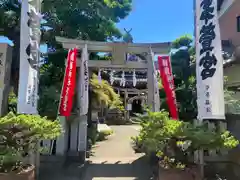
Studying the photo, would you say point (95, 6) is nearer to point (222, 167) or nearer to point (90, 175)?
point (90, 175)

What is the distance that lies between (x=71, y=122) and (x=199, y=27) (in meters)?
5.20

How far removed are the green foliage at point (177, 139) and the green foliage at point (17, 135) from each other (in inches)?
86.3

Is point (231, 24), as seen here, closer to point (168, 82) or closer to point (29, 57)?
point (168, 82)

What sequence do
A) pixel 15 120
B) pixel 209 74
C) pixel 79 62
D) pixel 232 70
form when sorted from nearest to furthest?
pixel 15 120
pixel 209 74
pixel 79 62
pixel 232 70

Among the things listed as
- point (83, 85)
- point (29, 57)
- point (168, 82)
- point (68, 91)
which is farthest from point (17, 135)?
point (168, 82)

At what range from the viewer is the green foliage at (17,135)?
515 centimetres

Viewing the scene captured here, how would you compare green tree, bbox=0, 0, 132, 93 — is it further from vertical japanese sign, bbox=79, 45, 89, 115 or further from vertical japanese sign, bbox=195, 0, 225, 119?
vertical japanese sign, bbox=195, 0, 225, 119

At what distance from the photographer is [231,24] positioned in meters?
11.0

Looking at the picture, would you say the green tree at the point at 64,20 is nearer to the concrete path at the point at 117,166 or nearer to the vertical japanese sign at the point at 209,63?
the concrete path at the point at 117,166

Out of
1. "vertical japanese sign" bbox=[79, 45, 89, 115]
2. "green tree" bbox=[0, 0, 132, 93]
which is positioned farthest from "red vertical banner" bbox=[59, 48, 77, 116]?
"green tree" bbox=[0, 0, 132, 93]

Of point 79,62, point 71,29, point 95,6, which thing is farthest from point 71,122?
point 95,6

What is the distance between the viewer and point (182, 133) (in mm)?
5191

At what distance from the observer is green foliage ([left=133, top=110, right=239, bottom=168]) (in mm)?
5113

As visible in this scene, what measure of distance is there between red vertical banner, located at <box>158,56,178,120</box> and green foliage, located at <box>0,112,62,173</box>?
403 centimetres
